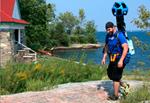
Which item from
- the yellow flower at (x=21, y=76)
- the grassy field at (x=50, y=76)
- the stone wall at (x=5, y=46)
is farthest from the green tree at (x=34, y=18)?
the yellow flower at (x=21, y=76)

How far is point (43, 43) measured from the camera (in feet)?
188

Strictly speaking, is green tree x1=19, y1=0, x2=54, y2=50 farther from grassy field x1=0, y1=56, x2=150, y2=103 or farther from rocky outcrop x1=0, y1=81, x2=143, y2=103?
rocky outcrop x1=0, y1=81, x2=143, y2=103

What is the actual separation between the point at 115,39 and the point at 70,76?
2.87 m

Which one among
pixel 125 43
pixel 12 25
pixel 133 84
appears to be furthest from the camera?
pixel 12 25

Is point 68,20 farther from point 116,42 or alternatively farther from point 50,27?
point 116,42

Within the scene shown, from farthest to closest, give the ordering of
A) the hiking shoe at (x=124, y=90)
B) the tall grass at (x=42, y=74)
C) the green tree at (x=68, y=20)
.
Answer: the green tree at (x=68, y=20)
the tall grass at (x=42, y=74)
the hiking shoe at (x=124, y=90)

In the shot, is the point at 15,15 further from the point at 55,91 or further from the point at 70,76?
the point at 55,91

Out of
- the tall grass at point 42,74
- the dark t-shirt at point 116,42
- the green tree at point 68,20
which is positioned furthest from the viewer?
the green tree at point 68,20

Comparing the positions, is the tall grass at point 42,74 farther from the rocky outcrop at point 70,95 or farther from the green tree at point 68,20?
the green tree at point 68,20

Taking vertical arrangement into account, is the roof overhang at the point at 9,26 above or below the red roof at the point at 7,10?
below

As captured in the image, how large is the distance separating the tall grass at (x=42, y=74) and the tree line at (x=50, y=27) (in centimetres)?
3521

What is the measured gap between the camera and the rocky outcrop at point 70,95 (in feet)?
30.4

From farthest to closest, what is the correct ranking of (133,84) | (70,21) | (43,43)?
(70,21) → (43,43) → (133,84)

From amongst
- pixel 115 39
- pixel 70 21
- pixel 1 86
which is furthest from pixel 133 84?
pixel 70 21
